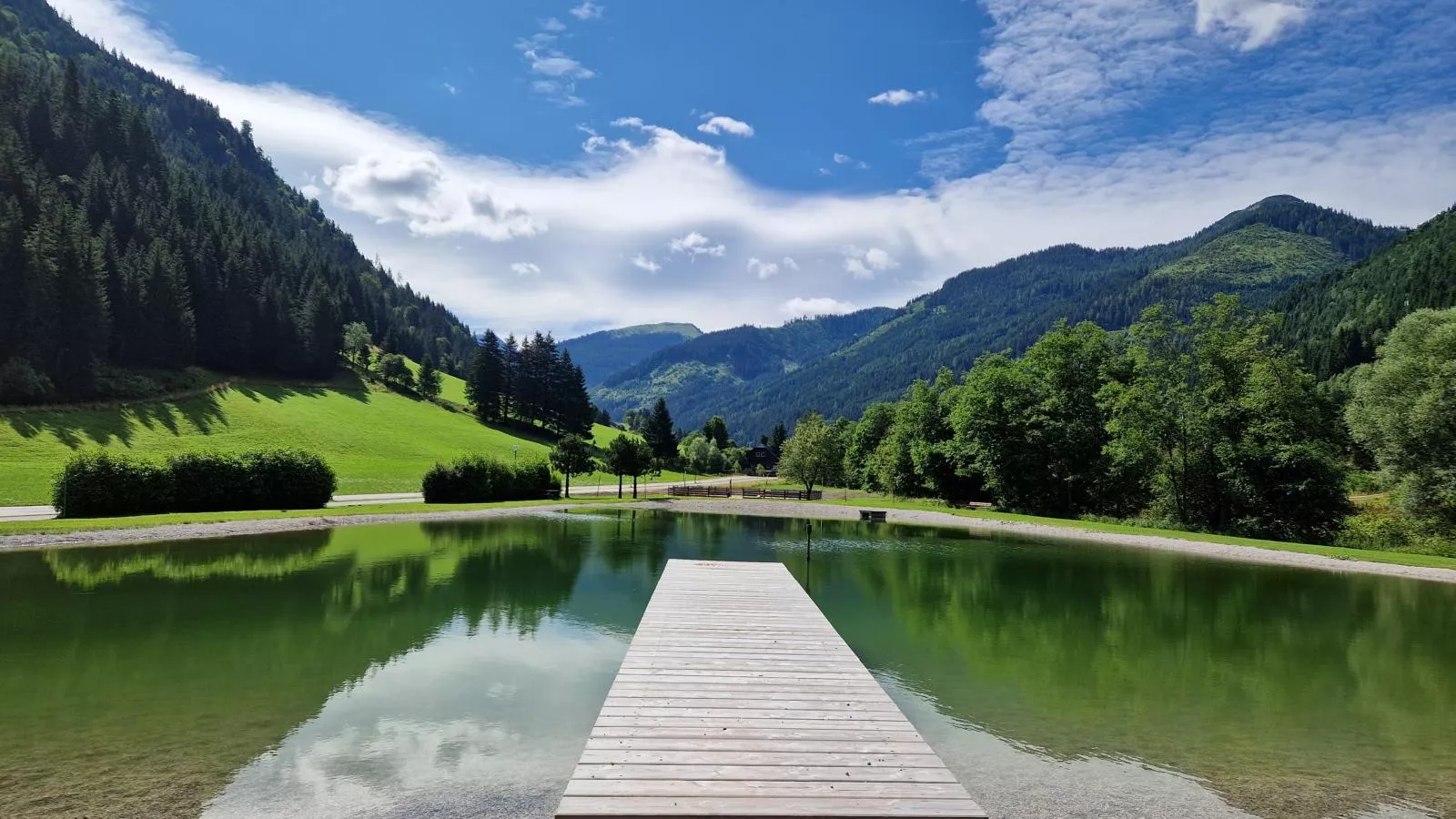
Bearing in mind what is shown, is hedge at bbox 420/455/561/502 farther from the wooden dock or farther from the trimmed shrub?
the wooden dock

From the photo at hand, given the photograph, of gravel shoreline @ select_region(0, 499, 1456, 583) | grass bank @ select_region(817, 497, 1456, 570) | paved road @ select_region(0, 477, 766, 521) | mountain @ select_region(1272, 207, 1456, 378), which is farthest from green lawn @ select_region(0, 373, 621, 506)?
mountain @ select_region(1272, 207, 1456, 378)

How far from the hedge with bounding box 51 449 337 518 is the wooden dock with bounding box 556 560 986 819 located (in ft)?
130

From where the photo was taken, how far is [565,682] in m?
14.4

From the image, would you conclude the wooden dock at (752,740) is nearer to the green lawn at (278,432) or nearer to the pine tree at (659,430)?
the green lawn at (278,432)

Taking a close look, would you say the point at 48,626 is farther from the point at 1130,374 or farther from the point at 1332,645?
A: the point at 1130,374

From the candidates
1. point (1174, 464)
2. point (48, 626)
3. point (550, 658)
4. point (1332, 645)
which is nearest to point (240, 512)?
point (48, 626)

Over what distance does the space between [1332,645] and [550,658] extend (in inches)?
811

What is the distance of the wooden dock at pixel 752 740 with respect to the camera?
6836 mm

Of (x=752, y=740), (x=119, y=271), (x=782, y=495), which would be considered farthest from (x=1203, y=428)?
(x=119, y=271)

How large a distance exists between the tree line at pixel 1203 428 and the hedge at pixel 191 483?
5274 cm

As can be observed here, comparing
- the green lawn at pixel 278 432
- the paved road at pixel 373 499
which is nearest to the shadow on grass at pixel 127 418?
the green lawn at pixel 278 432

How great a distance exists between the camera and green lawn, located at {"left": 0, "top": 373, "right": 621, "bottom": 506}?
53.3 metres

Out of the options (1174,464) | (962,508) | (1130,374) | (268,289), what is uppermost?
(268,289)

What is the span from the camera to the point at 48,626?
1728 centimetres
